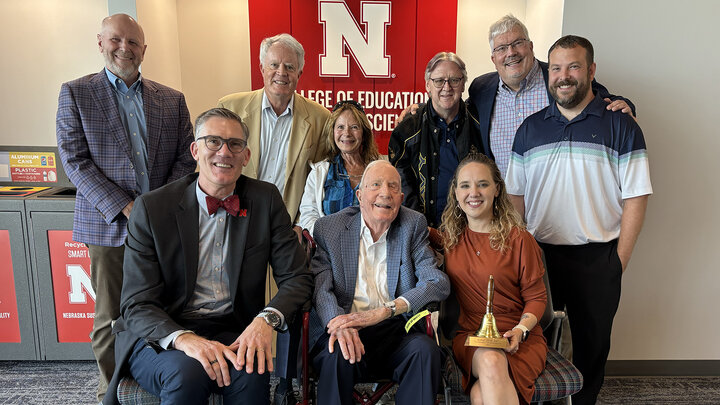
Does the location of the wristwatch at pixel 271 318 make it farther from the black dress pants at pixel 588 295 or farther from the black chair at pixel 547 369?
the black dress pants at pixel 588 295

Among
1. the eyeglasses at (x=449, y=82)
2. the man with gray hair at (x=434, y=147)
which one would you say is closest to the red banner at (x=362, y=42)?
the man with gray hair at (x=434, y=147)

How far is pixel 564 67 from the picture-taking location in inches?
96.3

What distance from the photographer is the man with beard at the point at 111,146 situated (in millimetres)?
2605

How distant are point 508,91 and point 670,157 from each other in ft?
3.72

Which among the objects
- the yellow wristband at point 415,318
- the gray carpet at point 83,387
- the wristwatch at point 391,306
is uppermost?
the wristwatch at point 391,306

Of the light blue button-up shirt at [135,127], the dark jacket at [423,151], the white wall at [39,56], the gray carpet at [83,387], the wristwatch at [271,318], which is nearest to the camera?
the wristwatch at [271,318]

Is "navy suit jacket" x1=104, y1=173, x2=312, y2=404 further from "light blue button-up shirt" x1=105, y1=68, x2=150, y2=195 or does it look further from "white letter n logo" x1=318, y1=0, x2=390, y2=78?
"white letter n logo" x1=318, y1=0, x2=390, y2=78

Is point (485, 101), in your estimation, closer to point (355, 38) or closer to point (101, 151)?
point (355, 38)

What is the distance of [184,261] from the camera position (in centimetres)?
206

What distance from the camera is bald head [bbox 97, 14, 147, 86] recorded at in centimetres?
261

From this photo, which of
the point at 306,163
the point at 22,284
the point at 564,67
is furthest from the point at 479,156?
the point at 22,284

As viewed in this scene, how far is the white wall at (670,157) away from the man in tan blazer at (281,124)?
1.72 metres

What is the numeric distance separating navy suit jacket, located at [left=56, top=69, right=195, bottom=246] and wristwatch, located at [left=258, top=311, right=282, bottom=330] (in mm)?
1108

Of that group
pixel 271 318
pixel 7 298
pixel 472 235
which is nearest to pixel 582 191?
pixel 472 235
